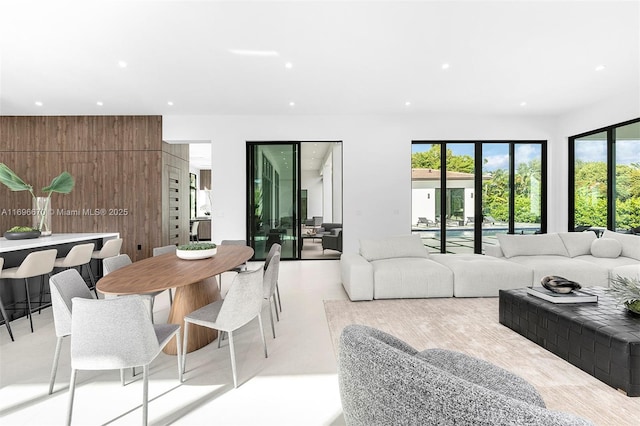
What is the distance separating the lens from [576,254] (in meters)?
4.73

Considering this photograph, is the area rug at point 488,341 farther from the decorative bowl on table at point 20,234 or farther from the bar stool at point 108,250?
the decorative bowl on table at point 20,234

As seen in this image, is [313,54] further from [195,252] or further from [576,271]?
[576,271]

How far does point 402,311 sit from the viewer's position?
11.3 ft

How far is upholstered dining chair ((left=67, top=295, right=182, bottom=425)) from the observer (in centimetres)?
157

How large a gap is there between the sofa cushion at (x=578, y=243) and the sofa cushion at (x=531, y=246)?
0.07 metres

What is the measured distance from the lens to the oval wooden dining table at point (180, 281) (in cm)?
197

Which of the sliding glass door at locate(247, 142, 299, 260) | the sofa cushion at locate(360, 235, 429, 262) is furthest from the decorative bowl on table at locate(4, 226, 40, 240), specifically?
the sofa cushion at locate(360, 235, 429, 262)

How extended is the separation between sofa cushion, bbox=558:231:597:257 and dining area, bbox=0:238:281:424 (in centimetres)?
443

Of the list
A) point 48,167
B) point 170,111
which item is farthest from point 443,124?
point 48,167

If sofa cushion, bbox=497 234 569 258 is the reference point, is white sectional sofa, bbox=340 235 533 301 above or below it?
below

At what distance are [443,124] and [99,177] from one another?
693cm

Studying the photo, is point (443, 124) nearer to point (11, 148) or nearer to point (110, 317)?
point (110, 317)

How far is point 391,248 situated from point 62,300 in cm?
364

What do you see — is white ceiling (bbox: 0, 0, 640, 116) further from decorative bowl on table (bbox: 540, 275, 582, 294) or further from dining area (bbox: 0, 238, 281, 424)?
decorative bowl on table (bbox: 540, 275, 582, 294)
